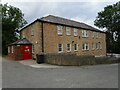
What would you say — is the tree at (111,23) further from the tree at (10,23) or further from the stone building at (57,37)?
the tree at (10,23)

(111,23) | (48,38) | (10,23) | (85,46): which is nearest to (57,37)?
(48,38)

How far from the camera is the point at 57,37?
2152 cm

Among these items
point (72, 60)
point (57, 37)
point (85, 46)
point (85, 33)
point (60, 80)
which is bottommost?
point (60, 80)

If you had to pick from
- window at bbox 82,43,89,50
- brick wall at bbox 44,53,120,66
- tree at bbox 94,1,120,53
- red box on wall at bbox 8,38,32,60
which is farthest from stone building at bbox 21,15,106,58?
tree at bbox 94,1,120,53

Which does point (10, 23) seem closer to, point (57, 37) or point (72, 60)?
point (57, 37)

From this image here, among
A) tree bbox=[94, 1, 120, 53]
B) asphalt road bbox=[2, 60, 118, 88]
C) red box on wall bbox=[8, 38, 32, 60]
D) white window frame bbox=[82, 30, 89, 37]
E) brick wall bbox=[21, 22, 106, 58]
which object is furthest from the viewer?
tree bbox=[94, 1, 120, 53]

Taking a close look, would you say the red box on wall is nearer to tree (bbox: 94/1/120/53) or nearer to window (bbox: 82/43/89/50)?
window (bbox: 82/43/89/50)

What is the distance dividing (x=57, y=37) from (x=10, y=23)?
17621 millimetres

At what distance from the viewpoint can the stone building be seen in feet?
64.7

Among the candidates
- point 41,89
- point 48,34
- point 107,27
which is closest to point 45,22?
point 48,34

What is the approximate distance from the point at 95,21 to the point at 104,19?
4099 mm

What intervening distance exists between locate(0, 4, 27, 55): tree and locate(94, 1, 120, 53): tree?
27258 mm

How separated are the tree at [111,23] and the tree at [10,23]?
27258 mm

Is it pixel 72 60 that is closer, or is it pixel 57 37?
pixel 72 60
